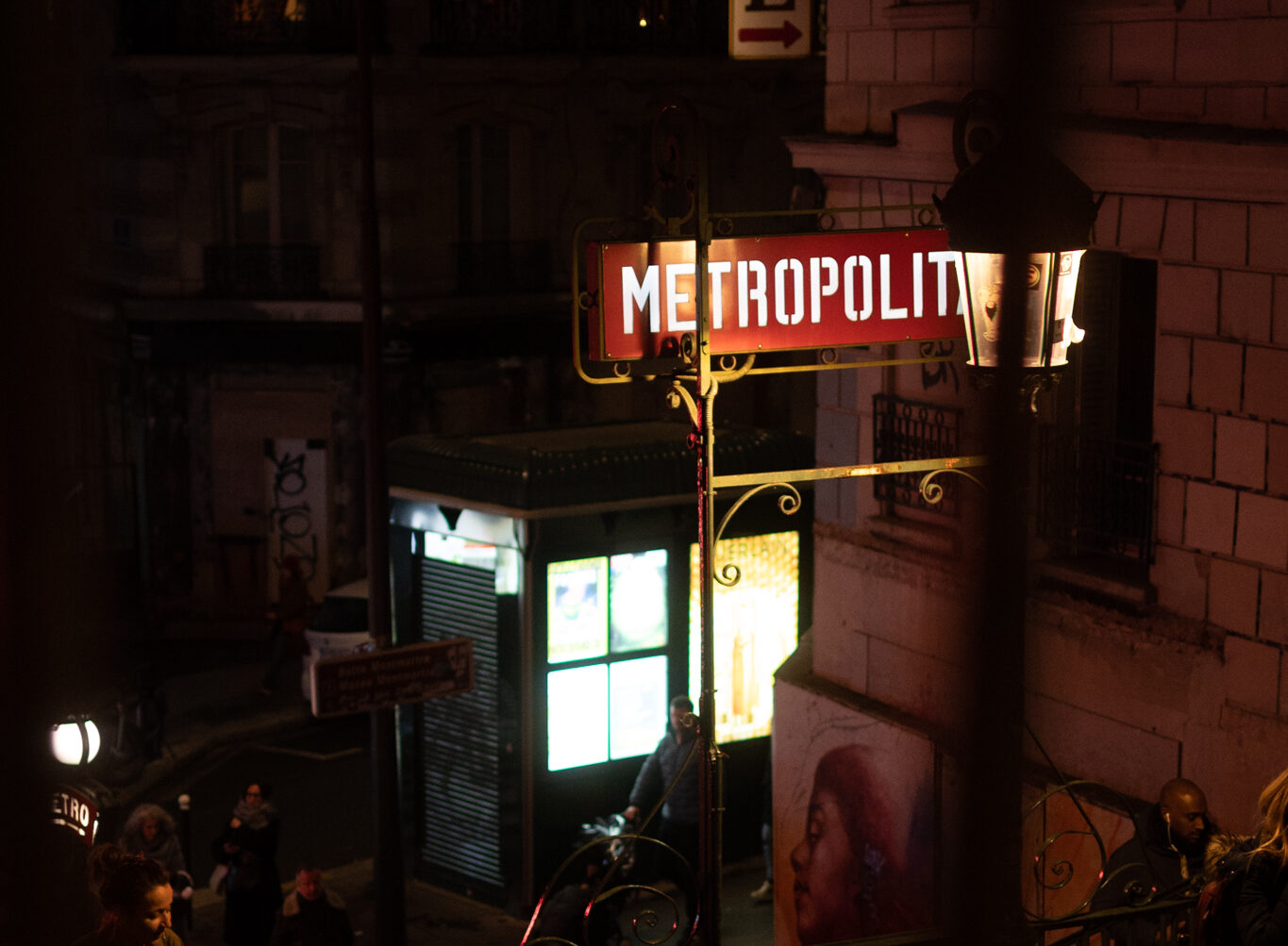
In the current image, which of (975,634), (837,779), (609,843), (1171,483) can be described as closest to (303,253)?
(609,843)

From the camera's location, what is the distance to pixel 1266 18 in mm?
7117

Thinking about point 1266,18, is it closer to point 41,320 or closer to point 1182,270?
point 1182,270

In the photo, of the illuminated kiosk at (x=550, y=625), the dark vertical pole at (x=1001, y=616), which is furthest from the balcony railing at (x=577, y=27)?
the dark vertical pole at (x=1001, y=616)

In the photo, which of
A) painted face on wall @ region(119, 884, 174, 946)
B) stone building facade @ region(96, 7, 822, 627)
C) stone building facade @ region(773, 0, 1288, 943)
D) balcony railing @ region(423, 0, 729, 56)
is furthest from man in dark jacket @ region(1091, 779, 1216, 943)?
balcony railing @ region(423, 0, 729, 56)

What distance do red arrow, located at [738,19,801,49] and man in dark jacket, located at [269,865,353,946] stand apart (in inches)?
241

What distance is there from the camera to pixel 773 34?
38.1 feet

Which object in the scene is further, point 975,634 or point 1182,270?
point 1182,270

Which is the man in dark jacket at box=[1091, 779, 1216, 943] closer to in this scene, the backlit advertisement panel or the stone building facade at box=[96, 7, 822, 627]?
the backlit advertisement panel

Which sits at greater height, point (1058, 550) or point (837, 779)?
point (1058, 550)

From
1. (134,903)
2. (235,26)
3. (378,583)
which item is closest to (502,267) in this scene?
(235,26)

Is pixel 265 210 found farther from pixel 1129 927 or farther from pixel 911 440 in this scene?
pixel 1129 927

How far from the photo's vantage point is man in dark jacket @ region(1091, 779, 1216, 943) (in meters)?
6.00

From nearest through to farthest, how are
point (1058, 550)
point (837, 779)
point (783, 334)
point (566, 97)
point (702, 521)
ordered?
point (702, 521), point (783, 334), point (1058, 550), point (837, 779), point (566, 97)

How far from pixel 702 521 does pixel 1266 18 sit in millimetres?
3297
